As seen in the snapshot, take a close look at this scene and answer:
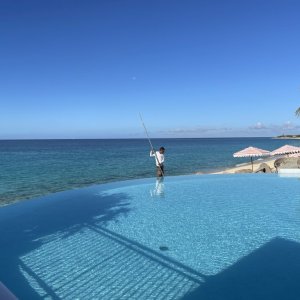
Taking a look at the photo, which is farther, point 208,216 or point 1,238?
point 208,216

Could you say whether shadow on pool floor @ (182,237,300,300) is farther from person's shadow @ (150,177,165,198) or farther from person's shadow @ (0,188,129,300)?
person's shadow @ (150,177,165,198)

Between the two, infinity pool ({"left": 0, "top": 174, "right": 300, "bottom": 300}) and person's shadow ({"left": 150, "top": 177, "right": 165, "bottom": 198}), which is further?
person's shadow ({"left": 150, "top": 177, "right": 165, "bottom": 198})

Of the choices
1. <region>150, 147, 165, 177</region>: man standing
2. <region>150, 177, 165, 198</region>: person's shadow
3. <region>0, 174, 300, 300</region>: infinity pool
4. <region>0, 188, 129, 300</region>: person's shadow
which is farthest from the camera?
<region>150, 147, 165, 177</region>: man standing

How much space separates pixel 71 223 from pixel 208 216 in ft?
12.8

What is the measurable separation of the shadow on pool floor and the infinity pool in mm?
16

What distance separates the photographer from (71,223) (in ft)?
29.1

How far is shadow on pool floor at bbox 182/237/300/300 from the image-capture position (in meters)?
4.88

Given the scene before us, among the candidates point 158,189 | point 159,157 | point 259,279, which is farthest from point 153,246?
point 159,157

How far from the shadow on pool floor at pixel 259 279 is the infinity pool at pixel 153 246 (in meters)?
0.02

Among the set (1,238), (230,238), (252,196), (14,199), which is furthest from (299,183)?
(14,199)

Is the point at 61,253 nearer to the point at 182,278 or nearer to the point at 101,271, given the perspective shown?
the point at 101,271

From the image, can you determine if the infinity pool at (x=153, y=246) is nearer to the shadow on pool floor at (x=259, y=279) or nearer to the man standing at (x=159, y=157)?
the shadow on pool floor at (x=259, y=279)

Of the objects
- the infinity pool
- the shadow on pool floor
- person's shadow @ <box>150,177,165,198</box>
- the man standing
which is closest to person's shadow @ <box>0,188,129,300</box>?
the infinity pool

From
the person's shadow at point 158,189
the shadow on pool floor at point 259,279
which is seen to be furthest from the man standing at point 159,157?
the shadow on pool floor at point 259,279
